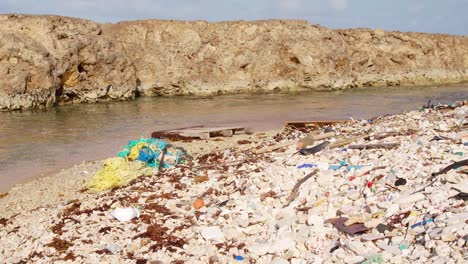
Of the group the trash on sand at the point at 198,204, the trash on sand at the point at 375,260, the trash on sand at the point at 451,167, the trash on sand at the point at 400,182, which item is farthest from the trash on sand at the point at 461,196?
the trash on sand at the point at 198,204

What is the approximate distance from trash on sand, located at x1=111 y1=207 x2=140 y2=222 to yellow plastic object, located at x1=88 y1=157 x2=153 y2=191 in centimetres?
211

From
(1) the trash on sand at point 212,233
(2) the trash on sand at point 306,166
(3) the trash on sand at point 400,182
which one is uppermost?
(3) the trash on sand at point 400,182

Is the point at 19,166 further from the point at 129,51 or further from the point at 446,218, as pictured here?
the point at 129,51

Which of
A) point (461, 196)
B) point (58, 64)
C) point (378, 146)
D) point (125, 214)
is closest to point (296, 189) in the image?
point (461, 196)

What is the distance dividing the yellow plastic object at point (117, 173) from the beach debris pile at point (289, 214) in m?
0.36

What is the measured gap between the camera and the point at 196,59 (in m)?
37.0

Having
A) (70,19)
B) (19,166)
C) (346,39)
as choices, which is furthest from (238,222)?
(346,39)

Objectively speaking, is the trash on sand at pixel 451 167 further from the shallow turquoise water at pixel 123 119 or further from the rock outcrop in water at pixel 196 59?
the rock outcrop in water at pixel 196 59

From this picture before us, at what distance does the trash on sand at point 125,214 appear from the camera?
654 cm

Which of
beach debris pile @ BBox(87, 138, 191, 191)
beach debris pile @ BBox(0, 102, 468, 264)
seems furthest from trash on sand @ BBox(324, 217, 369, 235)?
beach debris pile @ BBox(87, 138, 191, 191)

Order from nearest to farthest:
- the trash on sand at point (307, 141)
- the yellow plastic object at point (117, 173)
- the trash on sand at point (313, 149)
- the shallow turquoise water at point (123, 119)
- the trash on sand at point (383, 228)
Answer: the trash on sand at point (383, 228), the trash on sand at point (313, 149), the yellow plastic object at point (117, 173), the trash on sand at point (307, 141), the shallow turquoise water at point (123, 119)

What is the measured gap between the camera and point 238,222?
6.03m

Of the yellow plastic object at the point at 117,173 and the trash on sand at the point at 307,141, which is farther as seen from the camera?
the trash on sand at the point at 307,141

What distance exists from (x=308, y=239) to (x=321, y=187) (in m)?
1.35
